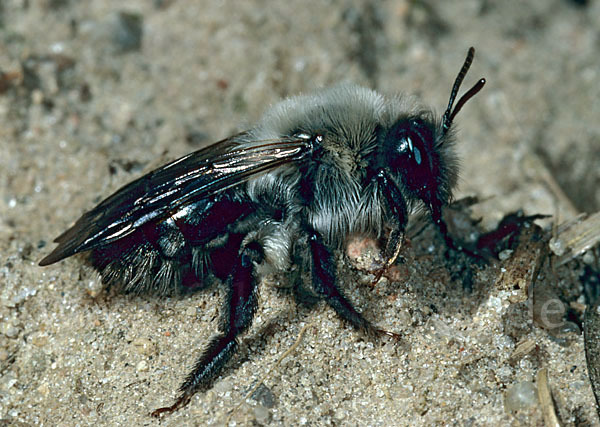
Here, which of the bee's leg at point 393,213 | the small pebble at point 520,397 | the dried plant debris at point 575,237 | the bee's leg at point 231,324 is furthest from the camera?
the dried plant debris at point 575,237

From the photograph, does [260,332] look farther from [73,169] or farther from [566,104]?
[566,104]

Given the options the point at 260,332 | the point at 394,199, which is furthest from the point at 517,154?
the point at 260,332

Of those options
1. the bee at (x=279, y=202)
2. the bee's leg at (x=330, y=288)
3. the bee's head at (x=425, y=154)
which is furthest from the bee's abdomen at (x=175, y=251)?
the bee's head at (x=425, y=154)

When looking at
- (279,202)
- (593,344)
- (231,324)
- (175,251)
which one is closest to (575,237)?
(593,344)

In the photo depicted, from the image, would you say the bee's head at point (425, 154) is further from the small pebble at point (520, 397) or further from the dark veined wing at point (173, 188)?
the small pebble at point (520, 397)

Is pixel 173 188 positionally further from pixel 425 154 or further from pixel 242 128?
pixel 425 154

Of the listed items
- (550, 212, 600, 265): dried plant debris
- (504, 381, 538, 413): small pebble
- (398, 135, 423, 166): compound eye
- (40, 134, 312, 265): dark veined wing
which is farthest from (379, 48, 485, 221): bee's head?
(504, 381, 538, 413): small pebble

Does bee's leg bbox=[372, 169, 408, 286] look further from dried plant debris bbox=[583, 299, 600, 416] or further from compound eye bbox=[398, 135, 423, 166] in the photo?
dried plant debris bbox=[583, 299, 600, 416]

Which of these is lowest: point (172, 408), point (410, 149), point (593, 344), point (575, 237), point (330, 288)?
point (172, 408)
